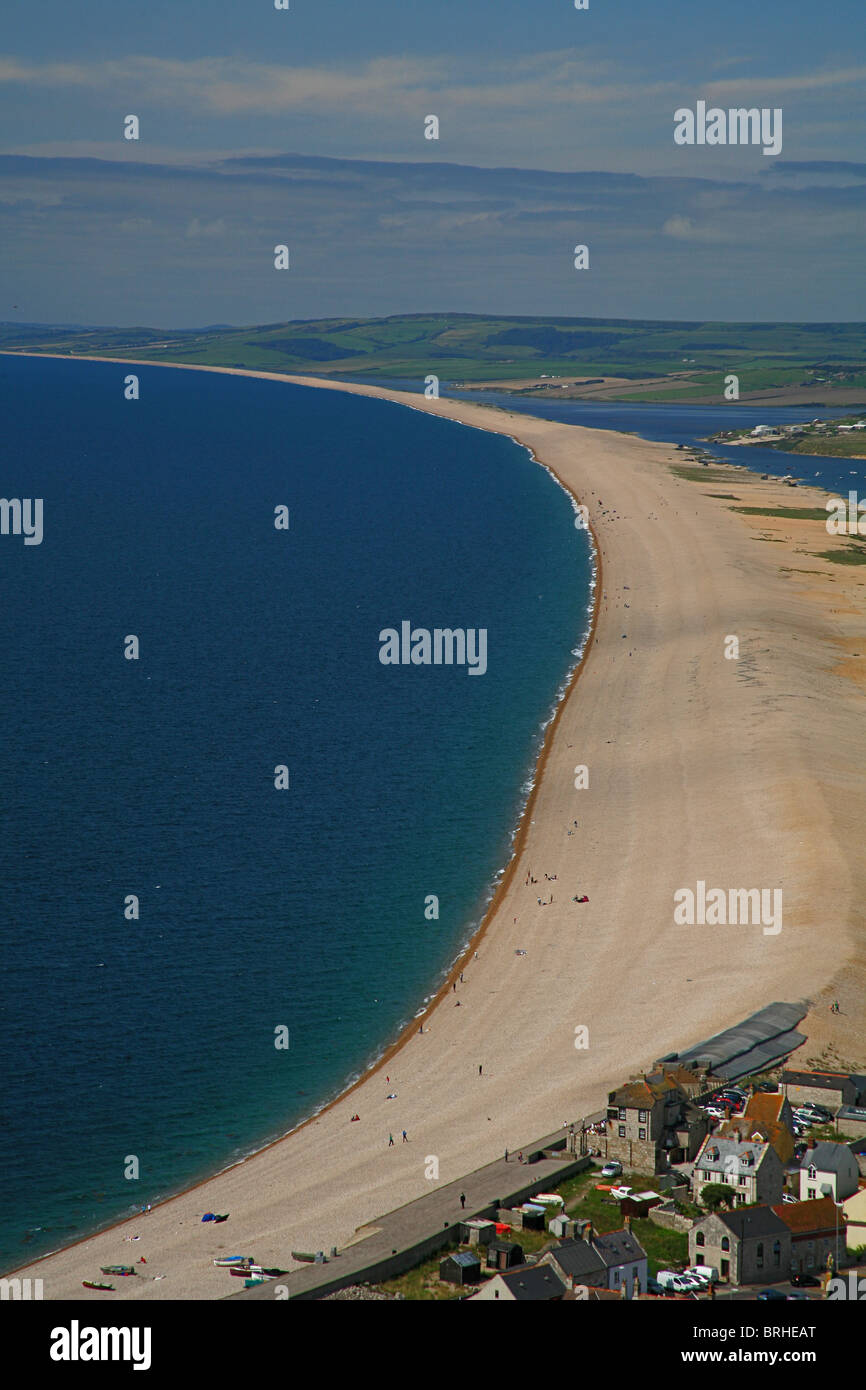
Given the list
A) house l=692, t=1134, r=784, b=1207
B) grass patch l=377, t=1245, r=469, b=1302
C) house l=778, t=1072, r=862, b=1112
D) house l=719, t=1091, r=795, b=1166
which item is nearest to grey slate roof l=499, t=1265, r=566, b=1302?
grass patch l=377, t=1245, r=469, b=1302

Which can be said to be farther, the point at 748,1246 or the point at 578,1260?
the point at 748,1246

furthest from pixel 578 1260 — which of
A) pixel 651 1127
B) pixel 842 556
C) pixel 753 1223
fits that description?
pixel 842 556

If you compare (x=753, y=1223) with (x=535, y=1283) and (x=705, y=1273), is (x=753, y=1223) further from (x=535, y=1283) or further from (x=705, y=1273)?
(x=535, y=1283)

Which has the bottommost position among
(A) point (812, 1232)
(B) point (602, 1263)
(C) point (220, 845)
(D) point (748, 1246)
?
(B) point (602, 1263)

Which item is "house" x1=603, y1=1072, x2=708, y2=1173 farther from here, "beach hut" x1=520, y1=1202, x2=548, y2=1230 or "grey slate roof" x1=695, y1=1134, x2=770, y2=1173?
"beach hut" x1=520, y1=1202, x2=548, y2=1230

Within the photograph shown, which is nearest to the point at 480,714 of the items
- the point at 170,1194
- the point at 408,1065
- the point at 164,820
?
the point at 164,820

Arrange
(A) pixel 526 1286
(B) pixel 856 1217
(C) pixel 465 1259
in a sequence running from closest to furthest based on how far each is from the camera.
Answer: (A) pixel 526 1286, (C) pixel 465 1259, (B) pixel 856 1217
